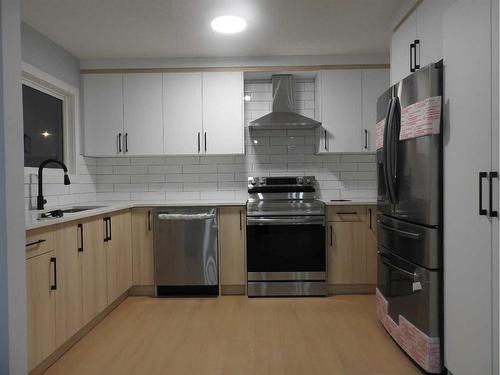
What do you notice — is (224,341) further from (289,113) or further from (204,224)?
(289,113)

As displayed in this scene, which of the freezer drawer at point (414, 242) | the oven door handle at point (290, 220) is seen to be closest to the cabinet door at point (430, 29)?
the freezer drawer at point (414, 242)

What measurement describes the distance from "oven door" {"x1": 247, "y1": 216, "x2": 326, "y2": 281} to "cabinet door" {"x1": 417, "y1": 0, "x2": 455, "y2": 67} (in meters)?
1.76

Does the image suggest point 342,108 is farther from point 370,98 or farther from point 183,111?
point 183,111

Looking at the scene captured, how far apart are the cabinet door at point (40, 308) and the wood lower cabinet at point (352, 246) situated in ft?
7.96

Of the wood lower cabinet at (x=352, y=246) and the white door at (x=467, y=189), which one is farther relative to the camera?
the wood lower cabinet at (x=352, y=246)

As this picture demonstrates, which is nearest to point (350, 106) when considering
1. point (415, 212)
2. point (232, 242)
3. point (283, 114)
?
point (283, 114)

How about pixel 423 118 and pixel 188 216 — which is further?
pixel 188 216

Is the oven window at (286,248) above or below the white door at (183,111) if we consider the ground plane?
below

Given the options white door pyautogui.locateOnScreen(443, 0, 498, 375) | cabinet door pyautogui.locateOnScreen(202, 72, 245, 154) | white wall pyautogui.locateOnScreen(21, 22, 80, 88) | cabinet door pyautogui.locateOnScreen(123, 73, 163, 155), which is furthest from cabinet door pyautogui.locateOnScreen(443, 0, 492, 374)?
white wall pyautogui.locateOnScreen(21, 22, 80, 88)

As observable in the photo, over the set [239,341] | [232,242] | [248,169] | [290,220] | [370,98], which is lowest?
[239,341]

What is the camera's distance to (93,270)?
2.78 meters

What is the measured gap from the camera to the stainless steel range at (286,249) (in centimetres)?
357

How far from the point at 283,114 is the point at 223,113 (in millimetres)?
642

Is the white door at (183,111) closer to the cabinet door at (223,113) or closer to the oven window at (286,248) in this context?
the cabinet door at (223,113)
